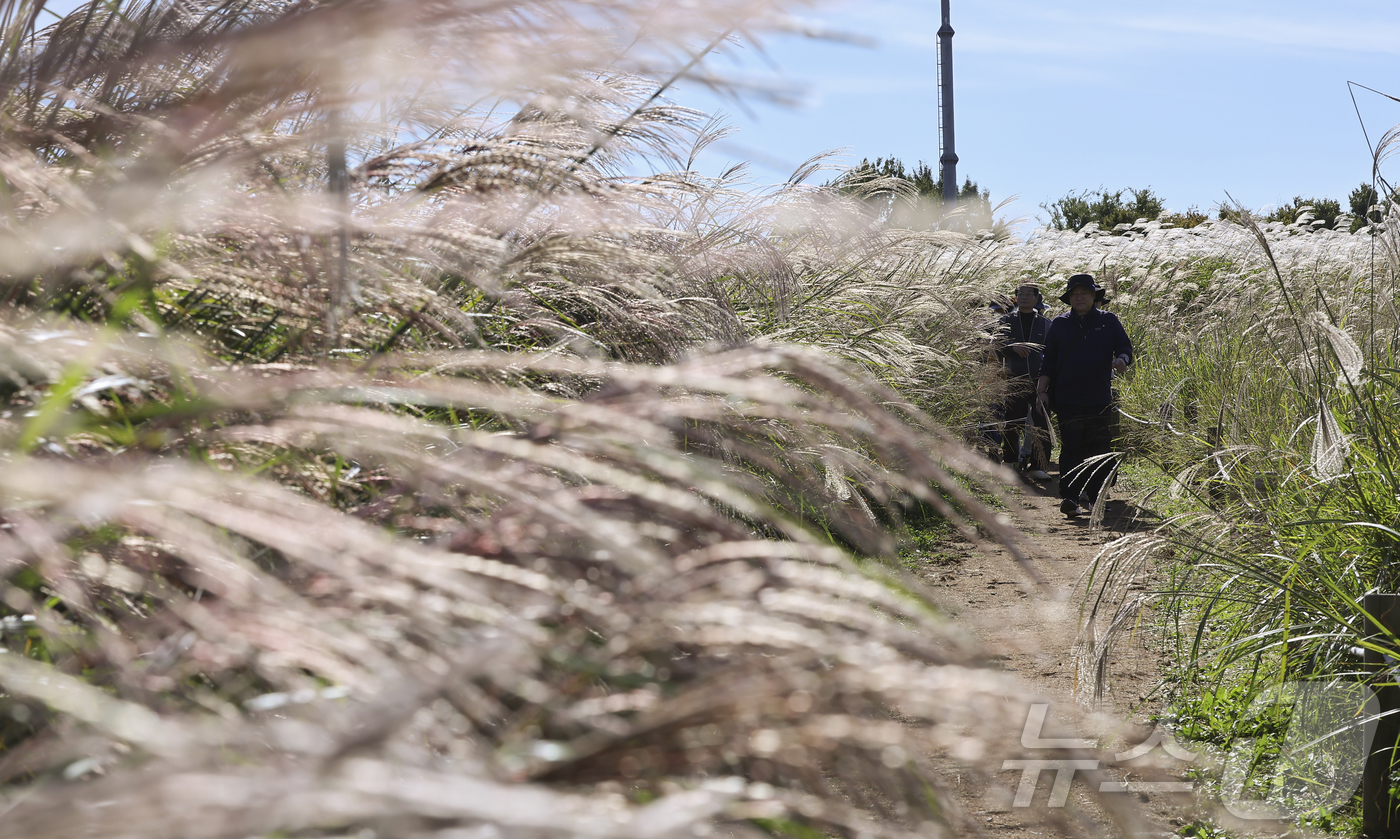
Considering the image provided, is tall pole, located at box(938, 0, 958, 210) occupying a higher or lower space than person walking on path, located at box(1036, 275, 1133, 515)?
higher

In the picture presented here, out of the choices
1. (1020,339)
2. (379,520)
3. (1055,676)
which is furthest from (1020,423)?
(379,520)

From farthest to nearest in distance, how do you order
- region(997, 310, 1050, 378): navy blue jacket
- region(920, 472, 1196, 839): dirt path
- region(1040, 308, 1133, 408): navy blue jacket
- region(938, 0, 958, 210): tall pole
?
1. region(938, 0, 958, 210): tall pole
2. region(997, 310, 1050, 378): navy blue jacket
3. region(1040, 308, 1133, 408): navy blue jacket
4. region(920, 472, 1196, 839): dirt path

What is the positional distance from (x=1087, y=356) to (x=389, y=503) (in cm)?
703

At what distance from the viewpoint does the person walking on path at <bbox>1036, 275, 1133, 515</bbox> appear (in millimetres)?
7371

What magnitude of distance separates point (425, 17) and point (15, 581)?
2.16 feet

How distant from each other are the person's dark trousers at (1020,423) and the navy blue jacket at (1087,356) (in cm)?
126

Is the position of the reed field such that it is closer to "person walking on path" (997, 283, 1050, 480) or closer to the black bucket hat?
Answer: the black bucket hat

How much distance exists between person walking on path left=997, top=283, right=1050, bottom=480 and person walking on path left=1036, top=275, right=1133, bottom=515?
116 centimetres

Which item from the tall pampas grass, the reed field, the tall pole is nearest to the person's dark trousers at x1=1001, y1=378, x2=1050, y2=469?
the reed field

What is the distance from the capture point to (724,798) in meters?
0.63

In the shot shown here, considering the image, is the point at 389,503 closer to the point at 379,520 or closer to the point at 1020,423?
the point at 379,520

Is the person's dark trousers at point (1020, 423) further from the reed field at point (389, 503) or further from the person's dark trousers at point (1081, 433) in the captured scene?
the reed field at point (389, 503)

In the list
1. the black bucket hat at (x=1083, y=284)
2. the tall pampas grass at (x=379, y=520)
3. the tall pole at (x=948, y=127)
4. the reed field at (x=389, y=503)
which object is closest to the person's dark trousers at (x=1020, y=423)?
the black bucket hat at (x=1083, y=284)

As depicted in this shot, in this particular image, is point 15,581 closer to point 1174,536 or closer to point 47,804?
point 47,804
